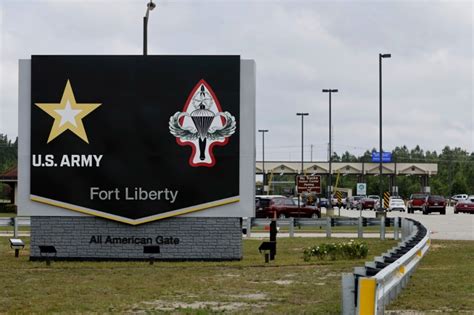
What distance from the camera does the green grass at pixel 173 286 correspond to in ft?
46.3

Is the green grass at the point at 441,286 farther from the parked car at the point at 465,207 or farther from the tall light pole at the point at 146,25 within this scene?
the parked car at the point at 465,207

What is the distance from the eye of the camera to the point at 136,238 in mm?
24156

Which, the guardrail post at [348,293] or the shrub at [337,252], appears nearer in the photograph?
the guardrail post at [348,293]

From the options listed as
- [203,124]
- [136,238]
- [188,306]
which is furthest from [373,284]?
[136,238]

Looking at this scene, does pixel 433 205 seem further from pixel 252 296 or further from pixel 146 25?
pixel 252 296

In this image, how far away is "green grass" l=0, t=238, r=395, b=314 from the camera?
1410cm

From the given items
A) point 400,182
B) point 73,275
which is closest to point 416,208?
point 73,275

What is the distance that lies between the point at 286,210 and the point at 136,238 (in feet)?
116

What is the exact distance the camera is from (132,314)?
13.2m

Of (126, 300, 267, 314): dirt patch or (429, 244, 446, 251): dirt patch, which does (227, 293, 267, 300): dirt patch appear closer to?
(126, 300, 267, 314): dirt patch

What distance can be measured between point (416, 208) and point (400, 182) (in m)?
106

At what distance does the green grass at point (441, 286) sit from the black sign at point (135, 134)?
5.61 meters

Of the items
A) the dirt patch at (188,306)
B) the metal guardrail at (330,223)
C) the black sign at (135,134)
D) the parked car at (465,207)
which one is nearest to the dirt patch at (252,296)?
the dirt patch at (188,306)

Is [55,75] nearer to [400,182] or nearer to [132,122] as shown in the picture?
[132,122]
